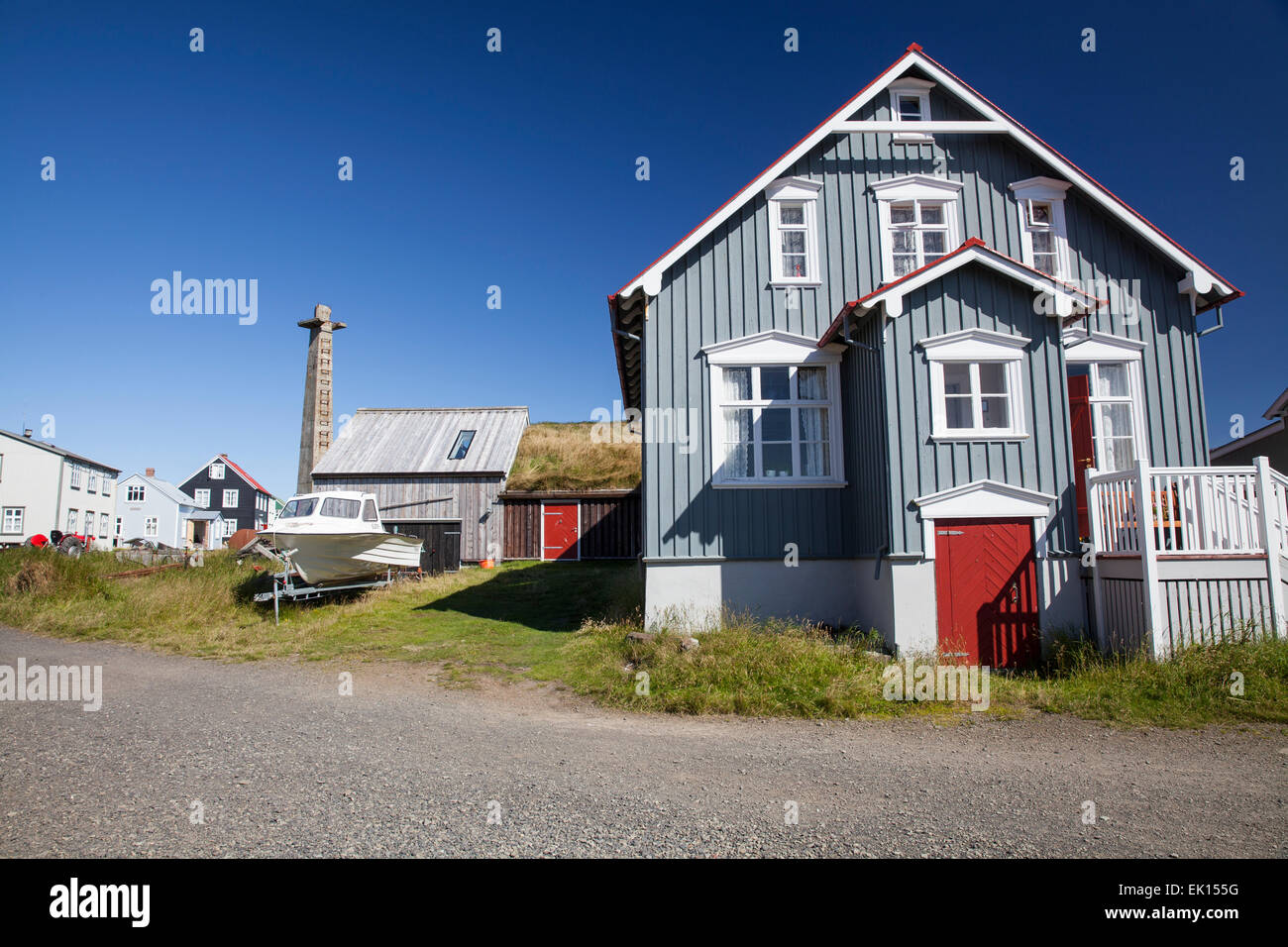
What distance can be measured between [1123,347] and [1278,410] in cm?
1050

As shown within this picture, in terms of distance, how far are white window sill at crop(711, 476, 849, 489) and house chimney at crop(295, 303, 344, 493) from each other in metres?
19.2

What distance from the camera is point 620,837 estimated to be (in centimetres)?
461

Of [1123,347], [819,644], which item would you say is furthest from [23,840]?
[1123,347]

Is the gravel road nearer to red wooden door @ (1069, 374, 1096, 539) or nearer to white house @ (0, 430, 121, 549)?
red wooden door @ (1069, 374, 1096, 539)

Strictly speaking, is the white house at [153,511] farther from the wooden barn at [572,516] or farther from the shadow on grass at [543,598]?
the shadow on grass at [543,598]

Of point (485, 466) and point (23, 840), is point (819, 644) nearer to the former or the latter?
point (23, 840)

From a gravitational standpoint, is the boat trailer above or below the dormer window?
below

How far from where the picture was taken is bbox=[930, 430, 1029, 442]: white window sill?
10375mm

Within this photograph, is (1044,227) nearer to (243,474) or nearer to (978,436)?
(978,436)

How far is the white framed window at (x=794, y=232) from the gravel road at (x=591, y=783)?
8242 mm

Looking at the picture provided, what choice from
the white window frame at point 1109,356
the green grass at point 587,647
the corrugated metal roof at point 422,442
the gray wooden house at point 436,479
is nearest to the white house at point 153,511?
the corrugated metal roof at point 422,442

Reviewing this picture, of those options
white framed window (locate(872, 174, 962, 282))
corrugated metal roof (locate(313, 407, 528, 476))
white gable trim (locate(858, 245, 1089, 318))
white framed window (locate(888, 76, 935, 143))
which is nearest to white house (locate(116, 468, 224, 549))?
corrugated metal roof (locate(313, 407, 528, 476))

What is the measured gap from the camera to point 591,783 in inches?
225
